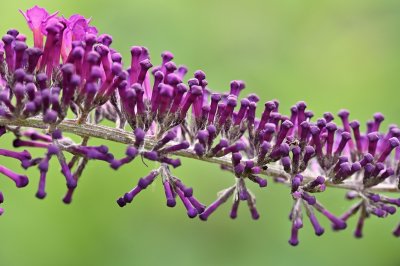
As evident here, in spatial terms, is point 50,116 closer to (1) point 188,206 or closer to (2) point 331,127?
(1) point 188,206

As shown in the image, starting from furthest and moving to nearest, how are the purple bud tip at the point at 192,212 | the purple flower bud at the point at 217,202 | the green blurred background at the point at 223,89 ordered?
the green blurred background at the point at 223,89
the purple flower bud at the point at 217,202
the purple bud tip at the point at 192,212

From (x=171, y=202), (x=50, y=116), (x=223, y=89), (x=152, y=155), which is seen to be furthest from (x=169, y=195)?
(x=223, y=89)

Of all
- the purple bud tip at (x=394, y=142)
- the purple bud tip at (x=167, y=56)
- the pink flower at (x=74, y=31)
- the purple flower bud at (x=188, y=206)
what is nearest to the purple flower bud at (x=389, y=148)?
the purple bud tip at (x=394, y=142)

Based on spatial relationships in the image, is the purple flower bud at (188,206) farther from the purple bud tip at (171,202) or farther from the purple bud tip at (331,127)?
the purple bud tip at (331,127)

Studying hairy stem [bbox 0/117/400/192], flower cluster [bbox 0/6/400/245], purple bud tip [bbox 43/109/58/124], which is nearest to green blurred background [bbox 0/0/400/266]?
flower cluster [bbox 0/6/400/245]

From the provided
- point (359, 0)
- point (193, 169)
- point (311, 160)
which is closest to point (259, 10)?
point (359, 0)

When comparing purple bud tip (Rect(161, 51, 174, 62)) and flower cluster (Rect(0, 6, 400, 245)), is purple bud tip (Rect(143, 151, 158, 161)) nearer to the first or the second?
flower cluster (Rect(0, 6, 400, 245))
